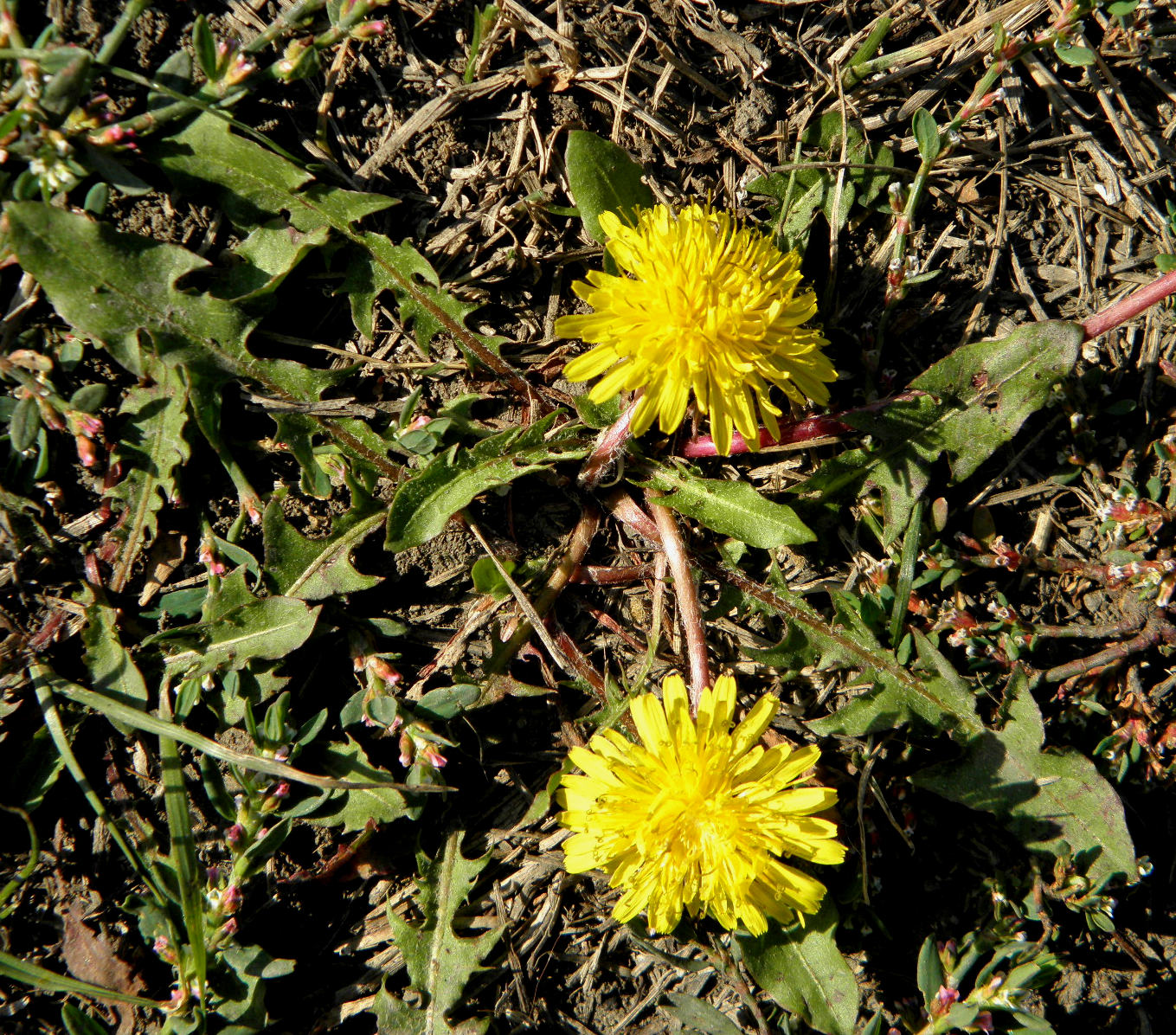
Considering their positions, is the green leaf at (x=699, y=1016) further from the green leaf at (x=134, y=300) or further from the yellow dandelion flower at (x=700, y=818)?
the green leaf at (x=134, y=300)

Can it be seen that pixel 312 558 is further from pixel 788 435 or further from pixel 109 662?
pixel 788 435

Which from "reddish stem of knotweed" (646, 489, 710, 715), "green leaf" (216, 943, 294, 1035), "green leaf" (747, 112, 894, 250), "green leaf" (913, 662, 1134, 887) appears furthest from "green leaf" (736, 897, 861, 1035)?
"green leaf" (747, 112, 894, 250)

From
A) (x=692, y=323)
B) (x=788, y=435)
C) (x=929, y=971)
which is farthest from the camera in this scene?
(x=788, y=435)

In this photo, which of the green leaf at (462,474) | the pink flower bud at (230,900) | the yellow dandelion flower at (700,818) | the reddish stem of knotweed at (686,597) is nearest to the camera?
the yellow dandelion flower at (700,818)

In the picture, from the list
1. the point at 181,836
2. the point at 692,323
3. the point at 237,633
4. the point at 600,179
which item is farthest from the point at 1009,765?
the point at 181,836

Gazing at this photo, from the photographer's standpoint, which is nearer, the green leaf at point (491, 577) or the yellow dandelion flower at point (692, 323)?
the yellow dandelion flower at point (692, 323)

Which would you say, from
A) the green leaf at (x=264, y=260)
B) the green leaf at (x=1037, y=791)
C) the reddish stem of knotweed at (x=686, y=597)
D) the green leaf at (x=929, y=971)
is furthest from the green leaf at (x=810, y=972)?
the green leaf at (x=264, y=260)

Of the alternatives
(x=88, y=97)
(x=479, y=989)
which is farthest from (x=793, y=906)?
(x=88, y=97)

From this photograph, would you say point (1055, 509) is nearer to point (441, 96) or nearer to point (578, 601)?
point (578, 601)
